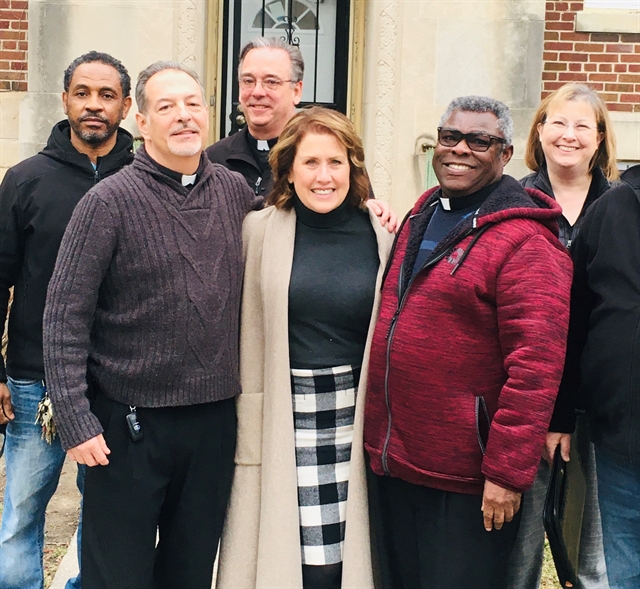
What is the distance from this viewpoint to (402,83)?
22.6ft

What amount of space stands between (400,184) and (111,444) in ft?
15.1

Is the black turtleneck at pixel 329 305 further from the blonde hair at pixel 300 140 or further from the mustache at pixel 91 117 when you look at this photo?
the mustache at pixel 91 117

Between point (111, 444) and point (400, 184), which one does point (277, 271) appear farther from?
point (400, 184)

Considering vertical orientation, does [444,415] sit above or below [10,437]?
above

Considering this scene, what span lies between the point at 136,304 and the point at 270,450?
68cm

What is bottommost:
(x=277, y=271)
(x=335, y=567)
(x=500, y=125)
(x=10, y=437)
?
(x=335, y=567)

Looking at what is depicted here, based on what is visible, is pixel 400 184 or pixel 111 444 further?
pixel 400 184

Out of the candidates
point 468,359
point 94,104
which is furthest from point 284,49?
point 468,359

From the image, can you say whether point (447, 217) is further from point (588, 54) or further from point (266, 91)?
point (588, 54)

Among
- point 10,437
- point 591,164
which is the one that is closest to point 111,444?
point 10,437

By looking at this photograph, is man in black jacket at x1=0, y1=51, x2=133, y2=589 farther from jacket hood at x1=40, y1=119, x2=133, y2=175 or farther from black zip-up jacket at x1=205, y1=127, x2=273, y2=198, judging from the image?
black zip-up jacket at x1=205, y1=127, x2=273, y2=198

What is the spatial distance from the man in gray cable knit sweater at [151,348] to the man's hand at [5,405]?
1.98ft

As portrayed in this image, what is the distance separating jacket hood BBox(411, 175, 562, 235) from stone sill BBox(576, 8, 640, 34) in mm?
4804

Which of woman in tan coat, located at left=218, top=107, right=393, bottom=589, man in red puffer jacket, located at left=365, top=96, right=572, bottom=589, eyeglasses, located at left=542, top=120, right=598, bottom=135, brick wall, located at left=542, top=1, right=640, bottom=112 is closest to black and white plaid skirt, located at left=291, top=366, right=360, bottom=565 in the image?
woman in tan coat, located at left=218, top=107, right=393, bottom=589
